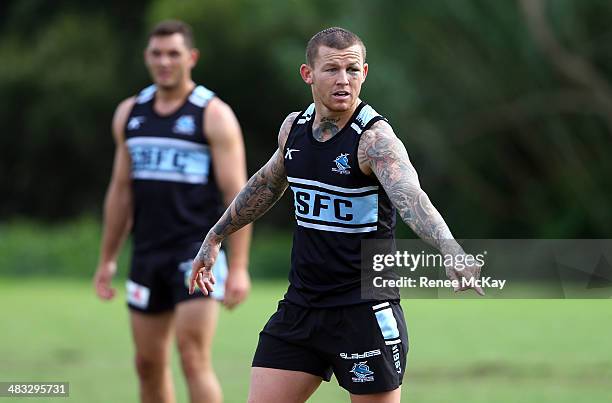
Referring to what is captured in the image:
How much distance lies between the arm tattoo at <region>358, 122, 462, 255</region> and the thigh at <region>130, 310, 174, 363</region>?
2.82 metres

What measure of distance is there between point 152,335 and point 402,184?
3050mm

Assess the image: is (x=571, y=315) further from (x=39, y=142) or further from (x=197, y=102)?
(x=39, y=142)

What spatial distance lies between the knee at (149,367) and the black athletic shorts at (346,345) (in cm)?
228

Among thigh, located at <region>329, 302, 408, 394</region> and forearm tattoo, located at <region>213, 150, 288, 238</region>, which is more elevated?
forearm tattoo, located at <region>213, 150, 288, 238</region>

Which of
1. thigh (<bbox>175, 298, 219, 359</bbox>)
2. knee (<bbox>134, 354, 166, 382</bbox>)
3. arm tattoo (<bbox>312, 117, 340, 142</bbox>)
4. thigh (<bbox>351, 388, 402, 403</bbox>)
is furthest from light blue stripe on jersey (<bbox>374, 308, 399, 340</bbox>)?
knee (<bbox>134, 354, 166, 382</bbox>)

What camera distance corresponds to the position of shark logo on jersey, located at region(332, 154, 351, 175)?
15.5 feet

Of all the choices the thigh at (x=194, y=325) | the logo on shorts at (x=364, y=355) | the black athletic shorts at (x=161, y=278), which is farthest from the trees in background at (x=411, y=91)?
the logo on shorts at (x=364, y=355)

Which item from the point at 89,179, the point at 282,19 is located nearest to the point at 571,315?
the point at 282,19

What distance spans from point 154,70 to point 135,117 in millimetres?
320

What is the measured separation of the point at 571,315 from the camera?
11.5m

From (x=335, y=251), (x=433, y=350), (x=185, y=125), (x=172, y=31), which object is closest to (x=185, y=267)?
(x=185, y=125)

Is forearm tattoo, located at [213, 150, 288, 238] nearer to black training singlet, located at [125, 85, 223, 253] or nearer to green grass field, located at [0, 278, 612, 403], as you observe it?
black training singlet, located at [125, 85, 223, 253]

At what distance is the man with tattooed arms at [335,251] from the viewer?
188 inches

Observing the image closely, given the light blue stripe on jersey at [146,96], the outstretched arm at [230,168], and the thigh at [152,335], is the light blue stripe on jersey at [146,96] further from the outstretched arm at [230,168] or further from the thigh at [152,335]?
the thigh at [152,335]
